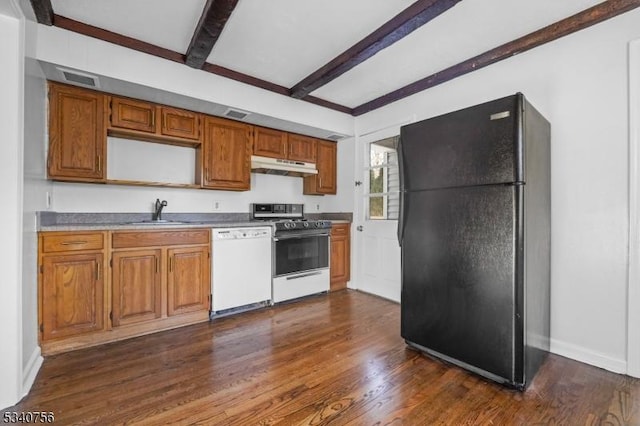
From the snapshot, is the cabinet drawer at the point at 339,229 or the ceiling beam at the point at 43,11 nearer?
the ceiling beam at the point at 43,11

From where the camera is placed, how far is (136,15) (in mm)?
2184

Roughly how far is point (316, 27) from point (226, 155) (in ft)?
5.49

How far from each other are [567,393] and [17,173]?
343 centimetres

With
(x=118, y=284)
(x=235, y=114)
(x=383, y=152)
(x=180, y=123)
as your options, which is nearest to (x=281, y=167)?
(x=235, y=114)

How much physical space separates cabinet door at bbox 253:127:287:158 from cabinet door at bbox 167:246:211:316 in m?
1.38

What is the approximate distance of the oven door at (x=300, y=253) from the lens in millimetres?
3438

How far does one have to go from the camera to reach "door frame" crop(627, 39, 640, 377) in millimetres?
1919

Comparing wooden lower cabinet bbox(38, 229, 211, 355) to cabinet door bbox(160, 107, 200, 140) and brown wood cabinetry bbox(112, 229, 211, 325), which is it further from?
cabinet door bbox(160, 107, 200, 140)

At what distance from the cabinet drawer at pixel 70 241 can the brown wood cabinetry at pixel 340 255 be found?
2.53 metres

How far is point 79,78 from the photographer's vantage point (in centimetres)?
243

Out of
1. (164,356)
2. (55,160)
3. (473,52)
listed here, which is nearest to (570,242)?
(473,52)

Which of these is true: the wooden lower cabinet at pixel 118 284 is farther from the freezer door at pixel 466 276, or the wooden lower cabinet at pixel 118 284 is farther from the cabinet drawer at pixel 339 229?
the freezer door at pixel 466 276

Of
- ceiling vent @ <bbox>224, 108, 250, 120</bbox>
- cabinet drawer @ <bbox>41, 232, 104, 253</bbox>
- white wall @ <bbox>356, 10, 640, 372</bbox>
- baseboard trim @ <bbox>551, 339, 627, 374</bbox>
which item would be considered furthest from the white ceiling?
baseboard trim @ <bbox>551, 339, 627, 374</bbox>

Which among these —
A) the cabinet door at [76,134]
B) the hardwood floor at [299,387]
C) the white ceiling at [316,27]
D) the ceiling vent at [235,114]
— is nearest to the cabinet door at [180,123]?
the ceiling vent at [235,114]
